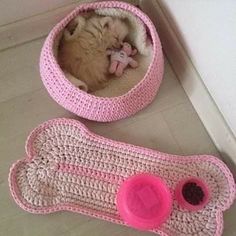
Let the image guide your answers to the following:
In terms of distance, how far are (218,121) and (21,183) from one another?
471 millimetres

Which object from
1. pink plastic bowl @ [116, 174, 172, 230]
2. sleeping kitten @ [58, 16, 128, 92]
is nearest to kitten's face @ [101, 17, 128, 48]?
sleeping kitten @ [58, 16, 128, 92]

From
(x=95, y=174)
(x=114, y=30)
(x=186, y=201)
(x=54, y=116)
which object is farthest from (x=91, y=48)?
(x=186, y=201)

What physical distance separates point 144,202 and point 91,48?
0.41 m

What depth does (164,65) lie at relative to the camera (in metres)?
1.15

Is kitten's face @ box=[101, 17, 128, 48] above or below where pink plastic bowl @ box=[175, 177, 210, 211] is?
above

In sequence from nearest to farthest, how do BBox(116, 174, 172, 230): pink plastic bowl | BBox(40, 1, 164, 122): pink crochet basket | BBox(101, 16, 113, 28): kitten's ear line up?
BBox(116, 174, 172, 230): pink plastic bowl
BBox(40, 1, 164, 122): pink crochet basket
BBox(101, 16, 113, 28): kitten's ear

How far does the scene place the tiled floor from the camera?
38.3 inches

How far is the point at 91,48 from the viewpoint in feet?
3.59

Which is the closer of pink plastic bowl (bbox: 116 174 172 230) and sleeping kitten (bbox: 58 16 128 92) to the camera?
pink plastic bowl (bbox: 116 174 172 230)

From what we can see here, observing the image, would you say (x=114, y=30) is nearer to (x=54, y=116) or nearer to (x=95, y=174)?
(x=54, y=116)

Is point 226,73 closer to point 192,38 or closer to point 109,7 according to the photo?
point 192,38

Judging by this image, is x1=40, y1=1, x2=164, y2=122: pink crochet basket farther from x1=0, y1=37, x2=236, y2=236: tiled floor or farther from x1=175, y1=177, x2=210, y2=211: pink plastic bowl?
x1=175, y1=177, x2=210, y2=211: pink plastic bowl

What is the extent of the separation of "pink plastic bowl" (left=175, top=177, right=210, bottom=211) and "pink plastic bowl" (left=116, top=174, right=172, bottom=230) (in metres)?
0.05

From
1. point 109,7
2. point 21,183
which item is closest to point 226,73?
point 109,7
